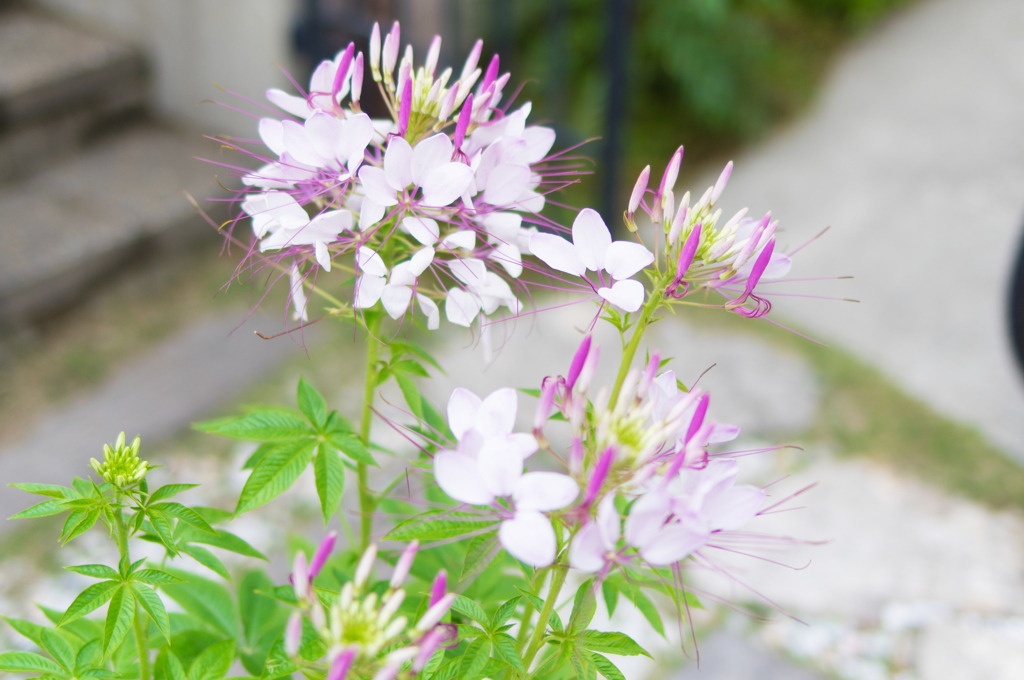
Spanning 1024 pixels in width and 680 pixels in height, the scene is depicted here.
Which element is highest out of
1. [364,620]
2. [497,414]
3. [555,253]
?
[555,253]

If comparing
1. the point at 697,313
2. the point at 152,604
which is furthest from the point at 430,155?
the point at 697,313

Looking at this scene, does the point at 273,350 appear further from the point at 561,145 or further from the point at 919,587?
the point at 919,587

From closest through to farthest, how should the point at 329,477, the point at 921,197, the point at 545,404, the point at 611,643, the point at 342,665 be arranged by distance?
the point at 342,665, the point at 545,404, the point at 611,643, the point at 329,477, the point at 921,197

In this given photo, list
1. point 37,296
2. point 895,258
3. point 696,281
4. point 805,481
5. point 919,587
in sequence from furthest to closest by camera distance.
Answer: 1. point 895,258
2. point 37,296
3. point 805,481
4. point 919,587
5. point 696,281

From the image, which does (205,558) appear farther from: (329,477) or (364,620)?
(364,620)

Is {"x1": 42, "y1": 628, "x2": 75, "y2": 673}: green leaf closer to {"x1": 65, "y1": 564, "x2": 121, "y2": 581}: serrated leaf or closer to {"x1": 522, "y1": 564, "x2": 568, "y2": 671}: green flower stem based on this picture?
{"x1": 65, "y1": 564, "x2": 121, "y2": 581}: serrated leaf

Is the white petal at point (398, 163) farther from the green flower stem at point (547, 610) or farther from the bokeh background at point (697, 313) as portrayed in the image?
the bokeh background at point (697, 313)

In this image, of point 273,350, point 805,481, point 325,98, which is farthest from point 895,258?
point 325,98
